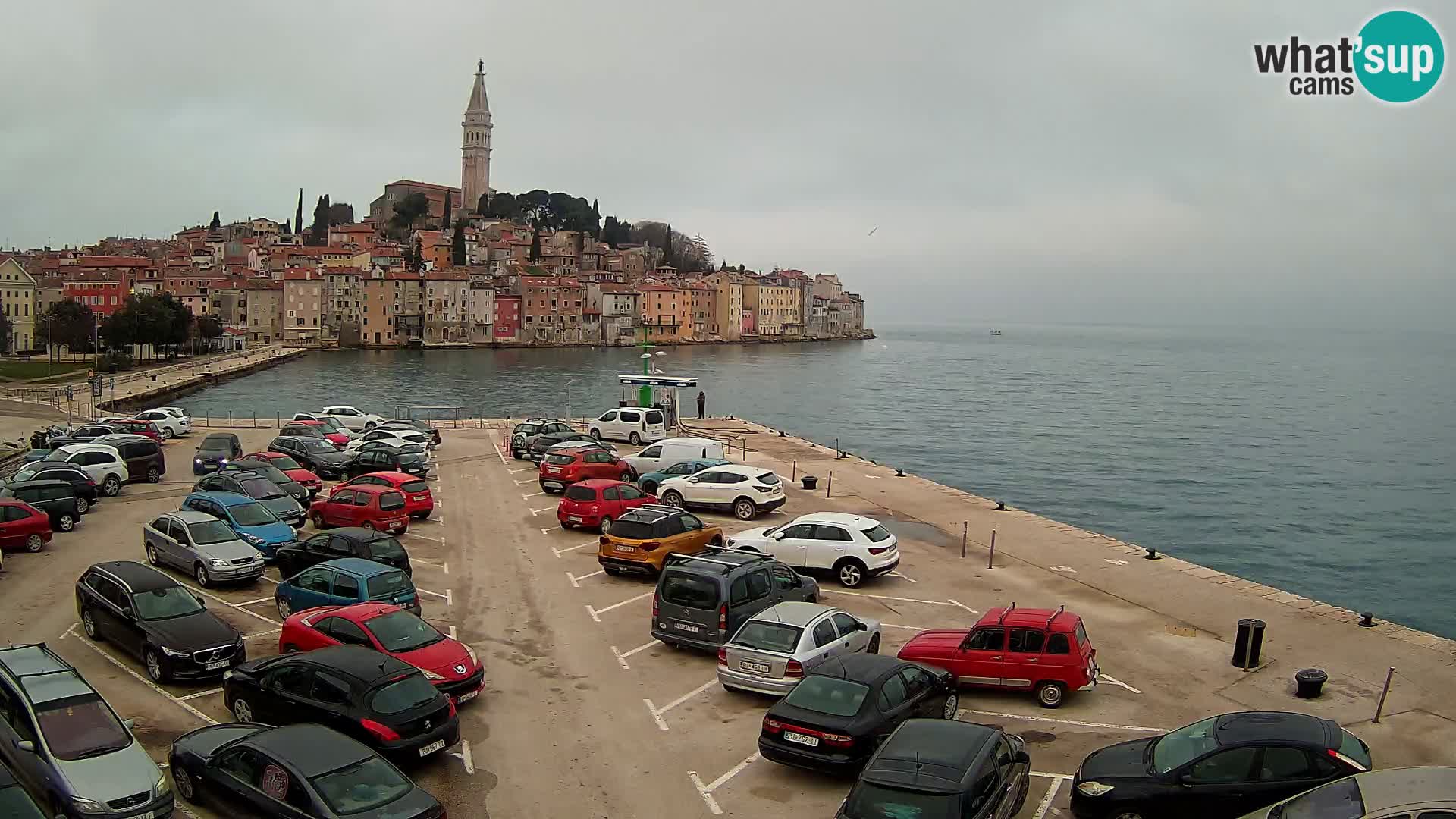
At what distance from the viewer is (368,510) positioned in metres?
20.4

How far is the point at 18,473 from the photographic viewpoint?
23.0m

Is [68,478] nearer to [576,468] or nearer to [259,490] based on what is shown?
[259,490]

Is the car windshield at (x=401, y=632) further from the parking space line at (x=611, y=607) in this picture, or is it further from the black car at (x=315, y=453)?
the black car at (x=315, y=453)

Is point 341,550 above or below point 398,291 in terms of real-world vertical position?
below

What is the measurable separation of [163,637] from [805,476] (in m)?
18.5

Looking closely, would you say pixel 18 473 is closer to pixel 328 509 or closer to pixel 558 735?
pixel 328 509

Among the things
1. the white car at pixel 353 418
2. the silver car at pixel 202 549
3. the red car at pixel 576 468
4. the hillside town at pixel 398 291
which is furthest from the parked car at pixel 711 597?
the hillside town at pixel 398 291

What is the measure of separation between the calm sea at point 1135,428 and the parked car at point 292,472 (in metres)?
26.5

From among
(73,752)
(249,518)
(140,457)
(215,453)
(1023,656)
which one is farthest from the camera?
(215,453)

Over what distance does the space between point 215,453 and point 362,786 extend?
2422 centimetres

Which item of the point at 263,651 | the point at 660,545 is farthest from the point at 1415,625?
the point at 263,651

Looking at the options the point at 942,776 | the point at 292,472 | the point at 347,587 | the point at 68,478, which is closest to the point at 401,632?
the point at 347,587

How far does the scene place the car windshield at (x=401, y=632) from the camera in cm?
1145

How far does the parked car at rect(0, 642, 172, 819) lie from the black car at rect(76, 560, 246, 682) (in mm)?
2302
